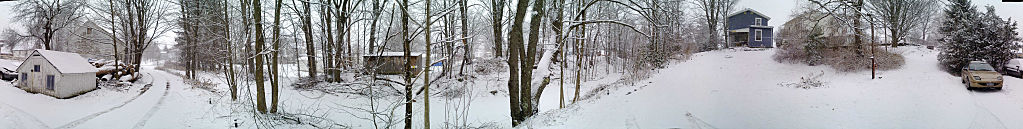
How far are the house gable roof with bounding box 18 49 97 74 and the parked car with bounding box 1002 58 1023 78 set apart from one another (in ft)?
11.3

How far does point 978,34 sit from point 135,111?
11.4ft

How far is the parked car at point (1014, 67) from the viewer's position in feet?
4.51

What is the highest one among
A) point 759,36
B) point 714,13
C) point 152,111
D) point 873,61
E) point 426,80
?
point 714,13

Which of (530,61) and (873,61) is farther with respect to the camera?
(530,61)

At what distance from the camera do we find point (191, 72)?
7.43 feet

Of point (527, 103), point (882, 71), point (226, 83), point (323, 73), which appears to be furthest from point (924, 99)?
point (226, 83)

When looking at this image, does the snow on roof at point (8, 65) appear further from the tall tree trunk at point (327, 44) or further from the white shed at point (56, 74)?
the tall tree trunk at point (327, 44)

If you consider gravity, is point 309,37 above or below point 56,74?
above

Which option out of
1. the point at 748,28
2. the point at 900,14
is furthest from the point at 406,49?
the point at 900,14

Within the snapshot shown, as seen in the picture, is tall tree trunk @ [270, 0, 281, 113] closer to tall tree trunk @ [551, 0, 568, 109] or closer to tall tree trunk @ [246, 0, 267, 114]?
tall tree trunk @ [246, 0, 267, 114]

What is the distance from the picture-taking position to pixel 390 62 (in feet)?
A: 9.57

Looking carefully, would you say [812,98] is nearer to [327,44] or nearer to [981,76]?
[981,76]

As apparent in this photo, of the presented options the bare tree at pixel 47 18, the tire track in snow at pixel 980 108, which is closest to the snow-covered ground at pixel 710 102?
the tire track in snow at pixel 980 108

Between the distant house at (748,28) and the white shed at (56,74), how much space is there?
8.96 feet
